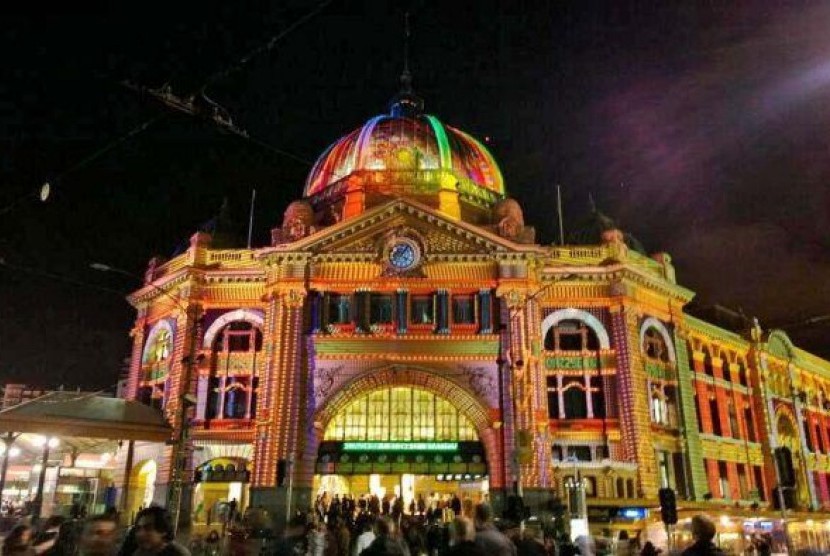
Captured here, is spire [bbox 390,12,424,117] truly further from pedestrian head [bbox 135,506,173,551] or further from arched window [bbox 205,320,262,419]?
pedestrian head [bbox 135,506,173,551]

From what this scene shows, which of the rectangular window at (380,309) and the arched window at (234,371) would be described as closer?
the rectangular window at (380,309)

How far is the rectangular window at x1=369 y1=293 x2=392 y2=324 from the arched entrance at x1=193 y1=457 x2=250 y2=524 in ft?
36.3

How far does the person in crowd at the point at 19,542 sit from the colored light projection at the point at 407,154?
42.0 m

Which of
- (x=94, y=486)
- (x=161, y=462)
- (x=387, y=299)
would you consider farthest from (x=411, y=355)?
(x=94, y=486)

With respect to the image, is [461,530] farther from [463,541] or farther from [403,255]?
[403,255]

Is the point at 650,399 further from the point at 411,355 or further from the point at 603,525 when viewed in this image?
the point at 411,355

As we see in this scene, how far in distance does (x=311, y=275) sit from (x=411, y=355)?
25.0 feet

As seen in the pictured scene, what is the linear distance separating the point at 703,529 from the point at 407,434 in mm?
32126

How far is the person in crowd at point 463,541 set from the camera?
844 cm

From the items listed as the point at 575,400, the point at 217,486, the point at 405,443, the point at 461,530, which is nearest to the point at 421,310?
the point at 405,443

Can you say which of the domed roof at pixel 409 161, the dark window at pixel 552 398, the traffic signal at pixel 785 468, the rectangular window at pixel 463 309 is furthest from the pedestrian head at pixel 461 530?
the domed roof at pixel 409 161

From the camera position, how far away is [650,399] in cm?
4231

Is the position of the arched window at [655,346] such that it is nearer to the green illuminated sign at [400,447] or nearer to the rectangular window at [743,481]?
the rectangular window at [743,481]

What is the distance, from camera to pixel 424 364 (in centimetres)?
3981
